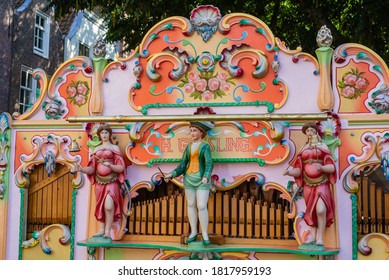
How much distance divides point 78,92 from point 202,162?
Result: 191 centimetres

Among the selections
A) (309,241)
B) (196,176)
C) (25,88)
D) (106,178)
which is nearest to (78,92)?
(106,178)

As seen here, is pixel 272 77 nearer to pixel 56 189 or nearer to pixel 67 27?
pixel 56 189

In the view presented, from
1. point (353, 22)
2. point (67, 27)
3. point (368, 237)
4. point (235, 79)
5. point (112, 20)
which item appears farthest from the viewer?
point (67, 27)

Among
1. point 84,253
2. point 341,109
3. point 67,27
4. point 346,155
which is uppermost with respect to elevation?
point 67,27

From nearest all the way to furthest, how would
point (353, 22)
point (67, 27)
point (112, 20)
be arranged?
1. point (353, 22)
2. point (112, 20)
3. point (67, 27)

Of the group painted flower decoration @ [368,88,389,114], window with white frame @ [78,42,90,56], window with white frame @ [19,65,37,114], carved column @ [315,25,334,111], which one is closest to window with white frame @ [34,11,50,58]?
window with white frame @ [19,65,37,114]

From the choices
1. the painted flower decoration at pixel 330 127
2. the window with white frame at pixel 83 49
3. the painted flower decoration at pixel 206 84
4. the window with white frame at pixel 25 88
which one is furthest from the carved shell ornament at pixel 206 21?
the window with white frame at pixel 83 49

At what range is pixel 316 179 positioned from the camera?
616 centimetres

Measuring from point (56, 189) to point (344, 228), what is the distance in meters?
3.52

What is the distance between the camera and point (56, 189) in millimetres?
7105

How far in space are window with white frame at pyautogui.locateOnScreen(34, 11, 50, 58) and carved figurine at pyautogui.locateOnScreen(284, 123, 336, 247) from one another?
433 inches

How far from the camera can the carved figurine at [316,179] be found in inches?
241

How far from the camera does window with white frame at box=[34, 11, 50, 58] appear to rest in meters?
15.5

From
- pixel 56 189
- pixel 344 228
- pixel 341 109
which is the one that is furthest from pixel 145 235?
pixel 341 109
